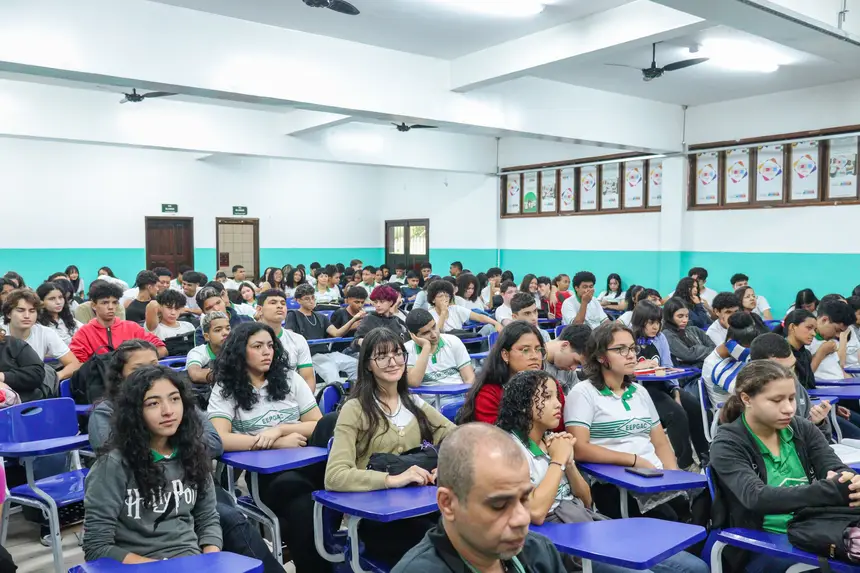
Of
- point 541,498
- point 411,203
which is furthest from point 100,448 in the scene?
point 411,203

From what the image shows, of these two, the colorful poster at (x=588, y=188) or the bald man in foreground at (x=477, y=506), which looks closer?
the bald man in foreground at (x=477, y=506)

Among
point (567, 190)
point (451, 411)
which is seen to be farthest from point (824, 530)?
point (567, 190)

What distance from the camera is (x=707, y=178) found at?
10.9m

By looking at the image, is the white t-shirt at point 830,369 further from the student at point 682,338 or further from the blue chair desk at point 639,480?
the blue chair desk at point 639,480

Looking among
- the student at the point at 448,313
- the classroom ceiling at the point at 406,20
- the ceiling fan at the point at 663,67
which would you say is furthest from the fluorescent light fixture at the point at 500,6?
the student at the point at 448,313

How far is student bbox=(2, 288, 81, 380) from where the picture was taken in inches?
183

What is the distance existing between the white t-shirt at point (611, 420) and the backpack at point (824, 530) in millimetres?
899

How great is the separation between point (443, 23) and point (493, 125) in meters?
2.12

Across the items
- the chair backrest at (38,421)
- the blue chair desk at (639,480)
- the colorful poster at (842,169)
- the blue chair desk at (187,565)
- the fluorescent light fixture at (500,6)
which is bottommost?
the blue chair desk at (187,565)

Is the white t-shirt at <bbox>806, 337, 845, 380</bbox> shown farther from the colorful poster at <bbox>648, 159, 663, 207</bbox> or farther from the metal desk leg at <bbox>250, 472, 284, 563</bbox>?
the colorful poster at <bbox>648, 159, 663, 207</bbox>

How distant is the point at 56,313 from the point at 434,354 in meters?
3.16

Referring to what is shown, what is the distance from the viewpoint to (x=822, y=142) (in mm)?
9609

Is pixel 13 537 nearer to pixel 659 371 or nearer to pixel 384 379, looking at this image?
pixel 384 379

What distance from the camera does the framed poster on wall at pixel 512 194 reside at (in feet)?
46.0
